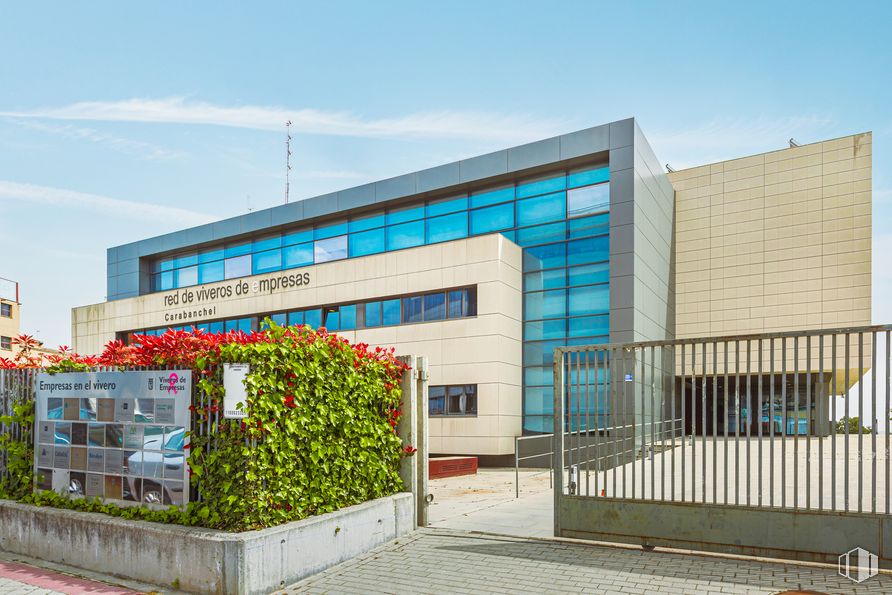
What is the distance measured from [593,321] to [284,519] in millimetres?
17694

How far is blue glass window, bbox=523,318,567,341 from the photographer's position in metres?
24.3

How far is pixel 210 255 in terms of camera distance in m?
34.5

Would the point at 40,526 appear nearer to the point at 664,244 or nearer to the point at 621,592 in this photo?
the point at 621,592

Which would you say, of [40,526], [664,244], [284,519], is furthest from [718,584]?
[664,244]

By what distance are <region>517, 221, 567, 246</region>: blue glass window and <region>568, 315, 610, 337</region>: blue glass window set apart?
122 inches

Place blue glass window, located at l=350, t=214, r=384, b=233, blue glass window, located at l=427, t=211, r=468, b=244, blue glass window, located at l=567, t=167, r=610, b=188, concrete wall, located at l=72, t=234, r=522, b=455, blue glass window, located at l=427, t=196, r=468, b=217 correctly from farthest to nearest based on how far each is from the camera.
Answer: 1. blue glass window, located at l=350, t=214, r=384, b=233
2. blue glass window, located at l=427, t=196, r=468, b=217
3. blue glass window, located at l=427, t=211, r=468, b=244
4. blue glass window, located at l=567, t=167, r=610, b=188
5. concrete wall, located at l=72, t=234, r=522, b=455

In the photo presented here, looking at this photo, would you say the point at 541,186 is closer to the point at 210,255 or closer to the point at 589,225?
the point at 589,225

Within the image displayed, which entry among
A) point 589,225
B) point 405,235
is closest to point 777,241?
point 589,225

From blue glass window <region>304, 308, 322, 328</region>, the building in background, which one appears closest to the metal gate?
blue glass window <region>304, 308, 322, 328</region>

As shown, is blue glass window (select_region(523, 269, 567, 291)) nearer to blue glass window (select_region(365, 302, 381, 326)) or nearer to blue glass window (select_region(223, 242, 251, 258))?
blue glass window (select_region(365, 302, 381, 326))

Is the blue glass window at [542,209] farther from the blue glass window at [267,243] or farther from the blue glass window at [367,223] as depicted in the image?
the blue glass window at [267,243]

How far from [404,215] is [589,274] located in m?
8.45

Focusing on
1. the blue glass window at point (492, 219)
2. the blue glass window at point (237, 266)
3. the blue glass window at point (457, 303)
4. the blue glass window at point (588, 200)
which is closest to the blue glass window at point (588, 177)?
the blue glass window at point (588, 200)

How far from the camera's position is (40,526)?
27.9 ft
